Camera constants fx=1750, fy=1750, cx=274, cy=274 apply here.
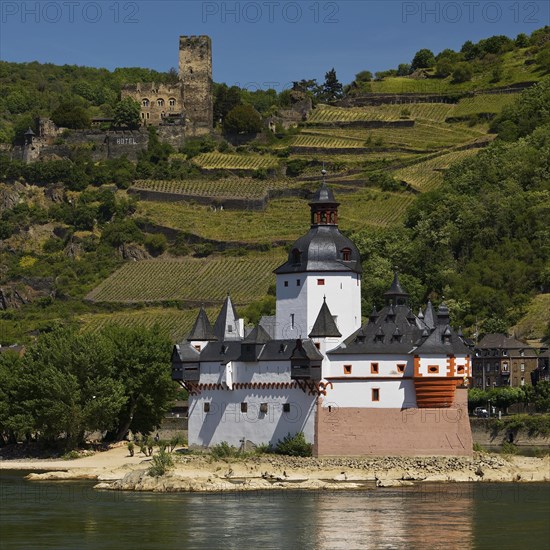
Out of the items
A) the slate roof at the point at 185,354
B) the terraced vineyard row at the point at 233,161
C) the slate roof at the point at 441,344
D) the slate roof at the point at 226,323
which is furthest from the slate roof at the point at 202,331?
the terraced vineyard row at the point at 233,161

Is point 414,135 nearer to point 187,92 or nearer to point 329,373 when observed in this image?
point 187,92

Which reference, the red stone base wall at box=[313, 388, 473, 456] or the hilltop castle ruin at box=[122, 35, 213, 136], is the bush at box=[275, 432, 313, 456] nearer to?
the red stone base wall at box=[313, 388, 473, 456]

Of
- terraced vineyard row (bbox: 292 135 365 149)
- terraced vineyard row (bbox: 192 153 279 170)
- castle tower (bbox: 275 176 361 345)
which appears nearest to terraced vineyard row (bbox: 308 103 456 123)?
terraced vineyard row (bbox: 292 135 365 149)

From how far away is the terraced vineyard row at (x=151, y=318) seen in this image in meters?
131

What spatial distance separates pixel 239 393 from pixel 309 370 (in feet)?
15.1

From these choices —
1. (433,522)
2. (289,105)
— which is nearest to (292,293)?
(433,522)

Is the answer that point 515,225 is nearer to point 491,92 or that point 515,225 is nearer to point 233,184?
point 233,184

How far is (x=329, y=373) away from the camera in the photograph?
263ft

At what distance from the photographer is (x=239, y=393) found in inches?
3255

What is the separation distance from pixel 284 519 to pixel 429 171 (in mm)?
101062

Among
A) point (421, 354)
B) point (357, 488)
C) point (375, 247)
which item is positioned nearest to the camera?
point (357, 488)

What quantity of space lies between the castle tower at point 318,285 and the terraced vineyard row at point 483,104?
101 metres

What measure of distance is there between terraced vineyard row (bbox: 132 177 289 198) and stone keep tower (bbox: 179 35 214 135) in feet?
53.6

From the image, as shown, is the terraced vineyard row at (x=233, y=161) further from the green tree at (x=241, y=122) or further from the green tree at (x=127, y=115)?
the green tree at (x=127, y=115)
